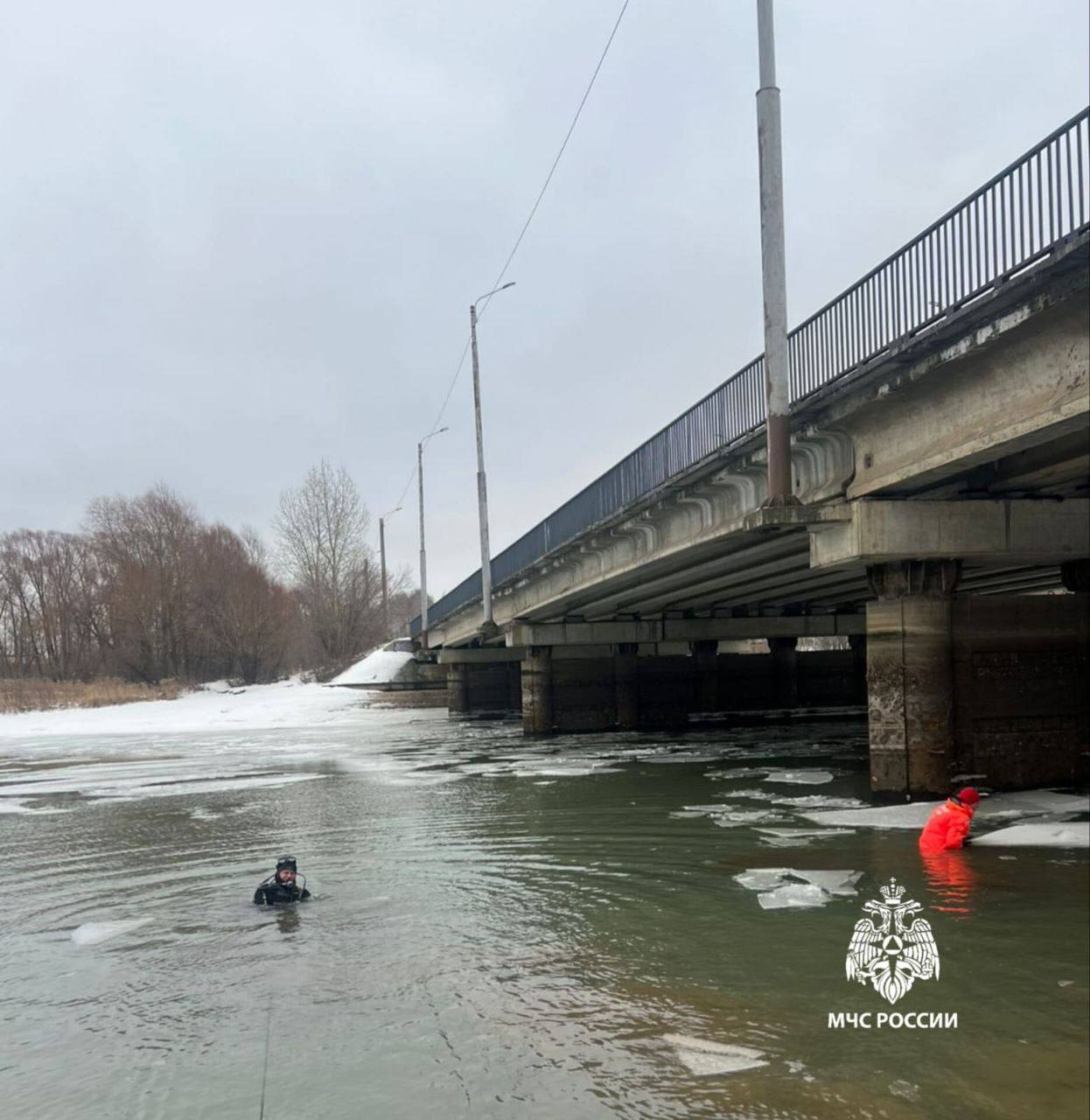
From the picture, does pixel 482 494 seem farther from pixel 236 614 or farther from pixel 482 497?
pixel 236 614

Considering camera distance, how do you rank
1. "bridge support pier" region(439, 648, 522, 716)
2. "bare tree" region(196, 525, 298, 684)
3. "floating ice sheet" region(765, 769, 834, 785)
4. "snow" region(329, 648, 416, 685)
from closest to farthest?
"floating ice sheet" region(765, 769, 834, 785) < "bridge support pier" region(439, 648, 522, 716) < "snow" region(329, 648, 416, 685) < "bare tree" region(196, 525, 298, 684)

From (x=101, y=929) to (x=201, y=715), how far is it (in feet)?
180

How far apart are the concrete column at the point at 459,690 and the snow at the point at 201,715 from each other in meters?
5.96

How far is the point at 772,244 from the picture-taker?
1524cm

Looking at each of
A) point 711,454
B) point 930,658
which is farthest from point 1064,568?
point 711,454

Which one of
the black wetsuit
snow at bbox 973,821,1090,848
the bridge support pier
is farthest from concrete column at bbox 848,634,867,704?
the black wetsuit

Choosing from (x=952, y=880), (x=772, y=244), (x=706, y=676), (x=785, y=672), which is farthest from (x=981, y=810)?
(x=785, y=672)

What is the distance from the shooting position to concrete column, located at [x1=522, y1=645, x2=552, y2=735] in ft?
135

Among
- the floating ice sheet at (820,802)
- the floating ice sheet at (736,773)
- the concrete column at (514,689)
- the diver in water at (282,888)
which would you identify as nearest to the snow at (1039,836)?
the floating ice sheet at (820,802)

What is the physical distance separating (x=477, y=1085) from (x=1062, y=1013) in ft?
12.6

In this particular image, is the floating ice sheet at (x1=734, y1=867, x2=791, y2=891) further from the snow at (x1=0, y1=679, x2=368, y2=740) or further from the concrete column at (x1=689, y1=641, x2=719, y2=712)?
the snow at (x1=0, y1=679, x2=368, y2=740)

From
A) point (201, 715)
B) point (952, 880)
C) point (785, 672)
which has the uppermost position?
point (785, 672)

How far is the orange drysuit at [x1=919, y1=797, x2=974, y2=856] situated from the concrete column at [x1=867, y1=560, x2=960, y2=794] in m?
3.96

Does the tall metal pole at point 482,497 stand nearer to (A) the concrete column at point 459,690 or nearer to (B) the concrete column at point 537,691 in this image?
(B) the concrete column at point 537,691
